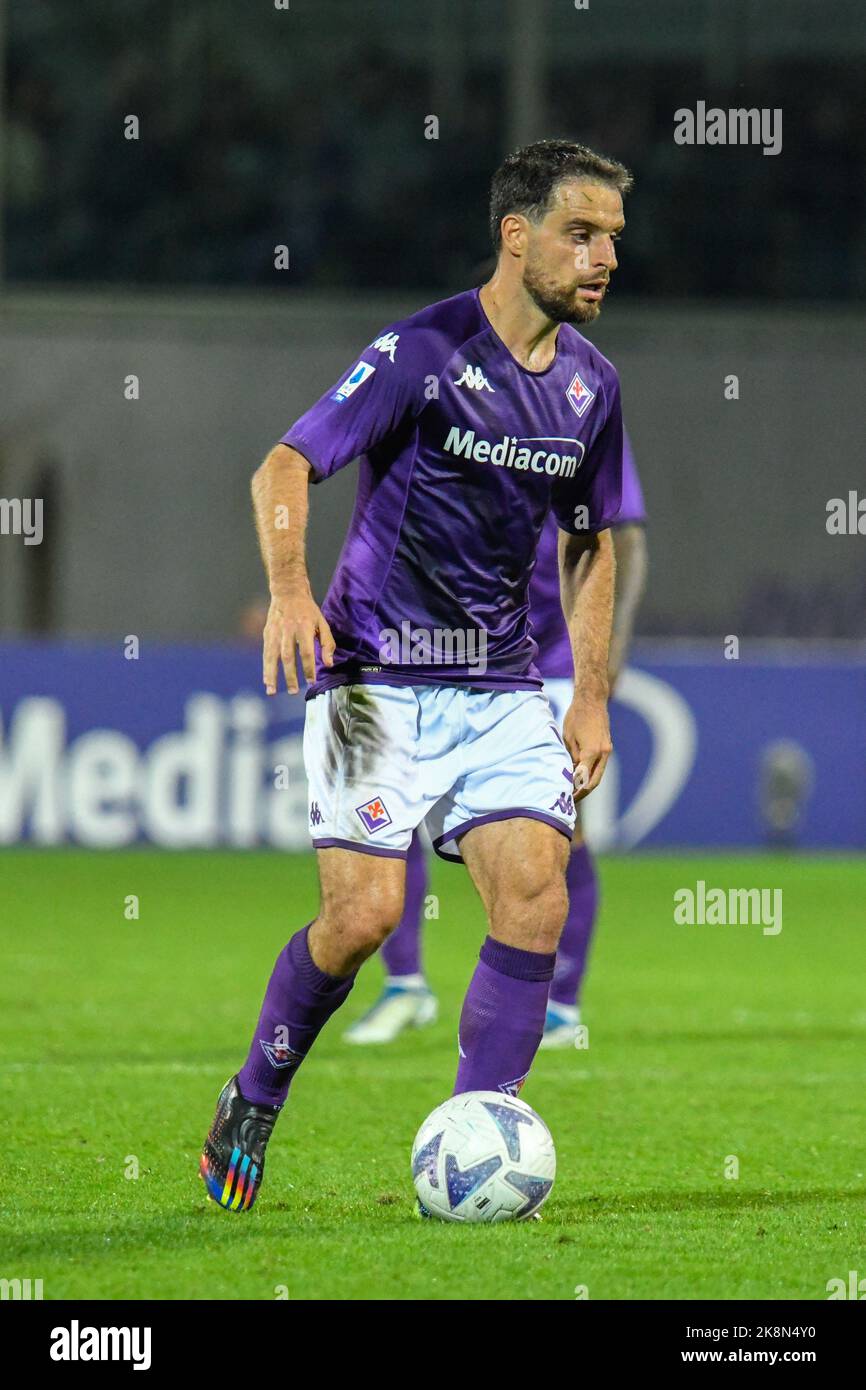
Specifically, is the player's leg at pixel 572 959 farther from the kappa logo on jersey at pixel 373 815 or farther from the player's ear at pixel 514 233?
the player's ear at pixel 514 233

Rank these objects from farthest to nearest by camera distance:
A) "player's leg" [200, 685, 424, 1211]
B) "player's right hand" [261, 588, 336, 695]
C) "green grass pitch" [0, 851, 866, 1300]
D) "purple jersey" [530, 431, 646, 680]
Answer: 1. "purple jersey" [530, 431, 646, 680]
2. "player's leg" [200, 685, 424, 1211]
3. "player's right hand" [261, 588, 336, 695]
4. "green grass pitch" [0, 851, 866, 1300]

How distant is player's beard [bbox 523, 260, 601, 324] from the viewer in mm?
4688

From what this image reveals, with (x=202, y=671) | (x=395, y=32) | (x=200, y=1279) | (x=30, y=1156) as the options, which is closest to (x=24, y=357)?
(x=395, y=32)

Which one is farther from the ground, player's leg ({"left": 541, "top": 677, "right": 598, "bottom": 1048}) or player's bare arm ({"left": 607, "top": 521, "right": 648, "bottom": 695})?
player's bare arm ({"left": 607, "top": 521, "right": 648, "bottom": 695})

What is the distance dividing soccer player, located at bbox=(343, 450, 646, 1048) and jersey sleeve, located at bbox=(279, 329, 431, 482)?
2.17m

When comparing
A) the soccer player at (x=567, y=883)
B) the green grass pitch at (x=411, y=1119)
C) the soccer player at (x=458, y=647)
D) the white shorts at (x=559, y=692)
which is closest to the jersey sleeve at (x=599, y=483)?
the soccer player at (x=458, y=647)

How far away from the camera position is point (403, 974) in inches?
308

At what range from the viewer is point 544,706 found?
493cm

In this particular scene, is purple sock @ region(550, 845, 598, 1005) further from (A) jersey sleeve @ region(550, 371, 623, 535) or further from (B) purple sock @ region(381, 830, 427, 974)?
(A) jersey sleeve @ region(550, 371, 623, 535)

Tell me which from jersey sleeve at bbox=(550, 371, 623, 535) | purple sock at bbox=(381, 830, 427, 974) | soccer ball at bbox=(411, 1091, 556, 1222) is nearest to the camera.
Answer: soccer ball at bbox=(411, 1091, 556, 1222)

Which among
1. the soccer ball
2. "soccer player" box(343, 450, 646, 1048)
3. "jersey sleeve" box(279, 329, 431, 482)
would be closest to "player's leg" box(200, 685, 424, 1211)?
the soccer ball

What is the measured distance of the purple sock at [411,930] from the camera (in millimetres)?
7668

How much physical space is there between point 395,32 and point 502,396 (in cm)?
1951

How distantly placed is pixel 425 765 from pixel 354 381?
0.81 metres
